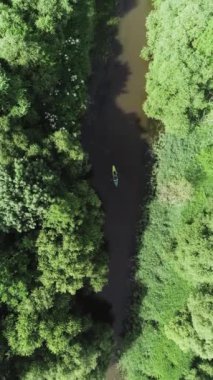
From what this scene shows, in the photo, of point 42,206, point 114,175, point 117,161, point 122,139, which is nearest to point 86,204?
point 42,206

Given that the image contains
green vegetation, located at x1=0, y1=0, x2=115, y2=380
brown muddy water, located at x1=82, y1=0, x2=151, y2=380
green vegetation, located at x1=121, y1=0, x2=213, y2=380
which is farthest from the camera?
brown muddy water, located at x1=82, y1=0, x2=151, y2=380

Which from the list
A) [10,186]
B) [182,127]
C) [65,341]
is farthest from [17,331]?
[182,127]

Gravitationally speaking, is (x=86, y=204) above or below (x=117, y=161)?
below

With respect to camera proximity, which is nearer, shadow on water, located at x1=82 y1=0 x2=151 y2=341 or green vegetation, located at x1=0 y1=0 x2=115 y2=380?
green vegetation, located at x1=0 y1=0 x2=115 y2=380

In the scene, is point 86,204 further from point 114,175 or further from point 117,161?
point 117,161

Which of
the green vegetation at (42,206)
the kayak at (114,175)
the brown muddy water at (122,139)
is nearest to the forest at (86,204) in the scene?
the green vegetation at (42,206)

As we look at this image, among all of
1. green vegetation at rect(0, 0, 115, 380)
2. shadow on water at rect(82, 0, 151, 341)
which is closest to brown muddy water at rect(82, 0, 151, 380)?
shadow on water at rect(82, 0, 151, 341)

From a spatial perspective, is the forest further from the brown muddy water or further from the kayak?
the kayak
